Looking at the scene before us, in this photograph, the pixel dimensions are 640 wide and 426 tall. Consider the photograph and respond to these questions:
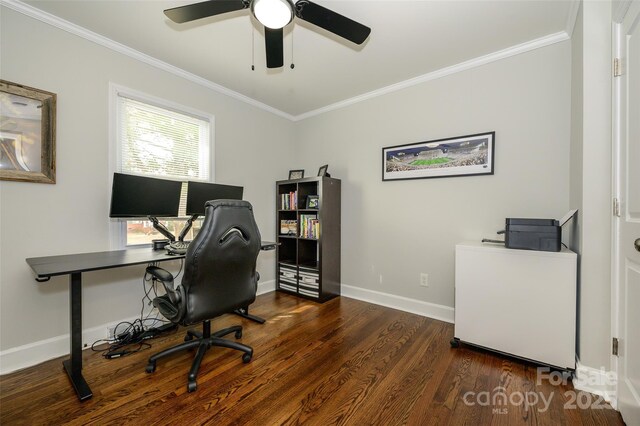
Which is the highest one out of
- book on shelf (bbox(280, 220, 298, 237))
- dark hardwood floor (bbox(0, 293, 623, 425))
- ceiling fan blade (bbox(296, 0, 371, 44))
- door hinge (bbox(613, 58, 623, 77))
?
ceiling fan blade (bbox(296, 0, 371, 44))

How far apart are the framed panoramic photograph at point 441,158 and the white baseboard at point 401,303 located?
1.36 meters

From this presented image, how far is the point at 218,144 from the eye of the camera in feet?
10.1

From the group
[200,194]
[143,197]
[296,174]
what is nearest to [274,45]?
[200,194]

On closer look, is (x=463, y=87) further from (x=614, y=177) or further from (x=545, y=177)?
(x=614, y=177)

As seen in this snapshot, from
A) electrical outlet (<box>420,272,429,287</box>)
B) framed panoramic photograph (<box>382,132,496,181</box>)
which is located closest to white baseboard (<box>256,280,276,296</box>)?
electrical outlet (<box>420,272,429,287</box>)

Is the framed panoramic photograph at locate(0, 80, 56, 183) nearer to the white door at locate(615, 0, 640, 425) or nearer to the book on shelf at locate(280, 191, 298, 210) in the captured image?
the book on shelf at locate(280, 191, 298, 210)

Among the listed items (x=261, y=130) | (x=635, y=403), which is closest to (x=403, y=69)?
(x=261, y=130)

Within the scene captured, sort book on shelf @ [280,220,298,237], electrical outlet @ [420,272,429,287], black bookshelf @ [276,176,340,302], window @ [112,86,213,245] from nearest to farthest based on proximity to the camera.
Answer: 1. window @ [112,86,213,245]
2. electrical outlet @ [420,272,429,287]
3. black bookshelf @ [276,176,340,302]
4. book on shelf @ [280,220,298,237]

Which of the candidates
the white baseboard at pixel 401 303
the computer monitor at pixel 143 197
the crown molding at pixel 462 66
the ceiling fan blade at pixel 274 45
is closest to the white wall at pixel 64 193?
the computer monitor at pixel 143 197

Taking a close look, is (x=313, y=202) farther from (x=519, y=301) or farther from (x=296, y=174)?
(x=519, y=301)

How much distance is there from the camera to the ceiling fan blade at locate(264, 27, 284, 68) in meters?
1.74

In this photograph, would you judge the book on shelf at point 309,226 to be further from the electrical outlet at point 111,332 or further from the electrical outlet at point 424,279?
the electrical outlet at point 111,332

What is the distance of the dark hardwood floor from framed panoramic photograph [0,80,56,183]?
4.55 ft

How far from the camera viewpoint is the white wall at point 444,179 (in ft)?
7.23
